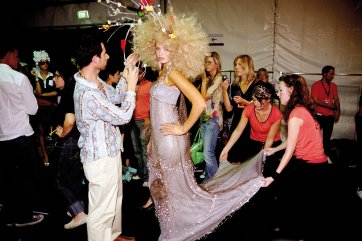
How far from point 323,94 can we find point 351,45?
5.06ft

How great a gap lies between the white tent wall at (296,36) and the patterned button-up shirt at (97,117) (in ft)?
18.4

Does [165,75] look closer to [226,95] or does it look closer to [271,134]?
[271,134]

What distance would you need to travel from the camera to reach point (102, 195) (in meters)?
2.96

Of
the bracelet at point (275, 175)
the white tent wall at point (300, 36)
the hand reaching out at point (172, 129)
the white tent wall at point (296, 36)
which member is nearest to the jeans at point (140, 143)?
the hand reaching out at point (172, 129)

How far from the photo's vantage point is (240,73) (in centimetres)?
517

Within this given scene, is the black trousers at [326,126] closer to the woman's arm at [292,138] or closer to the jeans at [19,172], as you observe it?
the woman's arm at [292,138]

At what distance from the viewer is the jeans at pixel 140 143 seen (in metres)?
5.19

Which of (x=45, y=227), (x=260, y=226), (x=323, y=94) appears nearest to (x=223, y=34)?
(x=323, y=94)

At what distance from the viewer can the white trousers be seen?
2898mm

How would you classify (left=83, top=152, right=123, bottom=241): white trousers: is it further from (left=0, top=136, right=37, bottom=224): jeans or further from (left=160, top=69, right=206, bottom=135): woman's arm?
(left=0, top=136, right=37, bottom=224): jeans

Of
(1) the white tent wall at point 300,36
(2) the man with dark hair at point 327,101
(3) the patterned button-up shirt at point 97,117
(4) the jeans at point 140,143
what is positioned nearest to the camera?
(3) the patterned button-up shirt at point 97,117

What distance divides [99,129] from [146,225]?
1656 millimetres

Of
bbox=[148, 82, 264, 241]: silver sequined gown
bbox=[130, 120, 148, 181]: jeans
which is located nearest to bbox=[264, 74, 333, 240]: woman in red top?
bbox=[148, 82, 264, 241]: silver sequined gown

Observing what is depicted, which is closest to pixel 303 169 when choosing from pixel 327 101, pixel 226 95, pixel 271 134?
pixel 271 134
